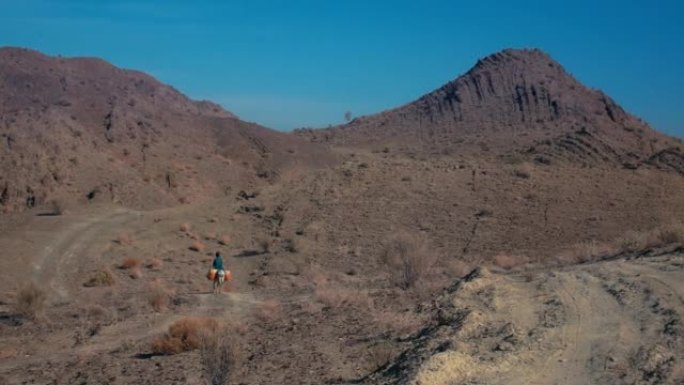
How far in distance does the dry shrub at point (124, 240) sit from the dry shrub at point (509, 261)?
1722 cm

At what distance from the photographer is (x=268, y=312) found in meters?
20.6

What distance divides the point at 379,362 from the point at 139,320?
9.98 meters

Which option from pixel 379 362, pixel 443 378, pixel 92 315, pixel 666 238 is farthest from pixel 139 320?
pixel 666 238

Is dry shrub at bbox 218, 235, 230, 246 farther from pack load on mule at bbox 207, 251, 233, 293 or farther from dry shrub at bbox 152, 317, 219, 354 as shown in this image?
dry shrub at bbox 152, 317, 219, 354

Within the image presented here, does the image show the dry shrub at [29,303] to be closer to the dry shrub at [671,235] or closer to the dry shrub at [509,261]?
the dry shrub at [509,261]

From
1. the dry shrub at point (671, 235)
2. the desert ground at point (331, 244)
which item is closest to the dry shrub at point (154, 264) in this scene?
the desert ground at point (331, 244)

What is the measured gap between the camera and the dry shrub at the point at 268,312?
20141mm

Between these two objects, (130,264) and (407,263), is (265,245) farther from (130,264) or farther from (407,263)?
(407,263)

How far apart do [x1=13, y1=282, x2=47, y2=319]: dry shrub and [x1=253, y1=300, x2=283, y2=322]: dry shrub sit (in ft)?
21.6

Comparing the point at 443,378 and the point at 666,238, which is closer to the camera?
the point at 443,378

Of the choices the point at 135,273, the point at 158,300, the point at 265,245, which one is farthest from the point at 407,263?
the point at 265,245

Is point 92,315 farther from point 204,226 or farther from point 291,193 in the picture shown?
point 291,193

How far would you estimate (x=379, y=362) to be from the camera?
13.9 meters

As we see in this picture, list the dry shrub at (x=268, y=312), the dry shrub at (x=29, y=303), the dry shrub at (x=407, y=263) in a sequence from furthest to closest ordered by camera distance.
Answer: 1. the dry shrub at (x=407, y=263)
2. the dry shrub at (x=29, y=303)
3. the dry shrub at (x=268, y=312)
